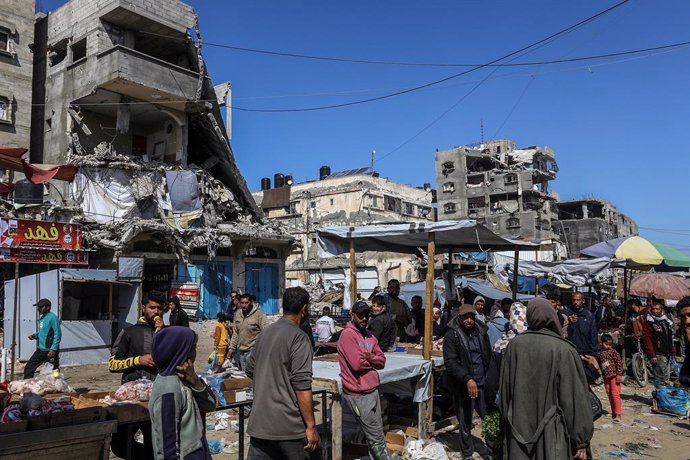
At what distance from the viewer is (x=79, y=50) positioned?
80.6ft

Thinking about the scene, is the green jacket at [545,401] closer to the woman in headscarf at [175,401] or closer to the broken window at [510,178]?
the woman in headscarf at [175,401]

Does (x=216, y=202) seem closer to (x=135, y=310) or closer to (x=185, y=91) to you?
(x=185, y=91)

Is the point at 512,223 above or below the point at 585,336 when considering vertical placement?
above

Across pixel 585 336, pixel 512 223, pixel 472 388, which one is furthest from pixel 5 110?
pixel 512 223

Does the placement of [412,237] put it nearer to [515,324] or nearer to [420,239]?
[420,239]

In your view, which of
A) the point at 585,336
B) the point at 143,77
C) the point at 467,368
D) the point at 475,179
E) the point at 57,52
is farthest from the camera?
the point at 475,179

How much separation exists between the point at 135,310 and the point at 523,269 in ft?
39.3

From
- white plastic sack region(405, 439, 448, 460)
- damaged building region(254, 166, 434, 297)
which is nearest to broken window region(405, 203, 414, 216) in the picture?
damaged building region(254, 166, 434, 297)

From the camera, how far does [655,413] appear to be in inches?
355

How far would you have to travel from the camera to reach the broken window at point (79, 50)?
23.9 metres

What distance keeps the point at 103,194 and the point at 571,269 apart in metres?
17.9

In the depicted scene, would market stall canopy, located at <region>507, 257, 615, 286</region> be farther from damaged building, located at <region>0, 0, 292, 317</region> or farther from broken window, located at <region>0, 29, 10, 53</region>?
broken window, located at <region>0, 29, 10, 53</region>

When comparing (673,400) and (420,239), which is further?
(420,239)

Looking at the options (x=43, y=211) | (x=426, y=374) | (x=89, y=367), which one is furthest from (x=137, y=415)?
(x=43, y=211)
